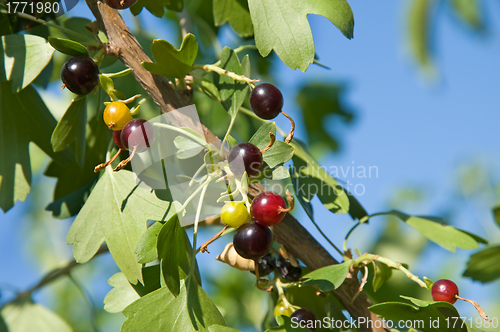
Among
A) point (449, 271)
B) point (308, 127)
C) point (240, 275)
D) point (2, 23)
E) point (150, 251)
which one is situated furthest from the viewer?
point (449, 271)

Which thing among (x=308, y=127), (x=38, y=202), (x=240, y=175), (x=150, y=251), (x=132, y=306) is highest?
(x=240, y=175)

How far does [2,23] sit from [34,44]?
7.2 inches

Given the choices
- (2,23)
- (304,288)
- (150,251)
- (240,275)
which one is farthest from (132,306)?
(240,275)

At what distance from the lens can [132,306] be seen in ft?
2.34

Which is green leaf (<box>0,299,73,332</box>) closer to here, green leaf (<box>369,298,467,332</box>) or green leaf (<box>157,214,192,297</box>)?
green leaf (<box>157,214,192,297</box>)

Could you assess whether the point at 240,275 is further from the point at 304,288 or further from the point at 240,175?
the point at 240,175

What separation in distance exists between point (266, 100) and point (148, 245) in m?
0.32

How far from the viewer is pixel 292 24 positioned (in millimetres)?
770

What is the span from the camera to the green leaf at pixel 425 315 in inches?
27.2

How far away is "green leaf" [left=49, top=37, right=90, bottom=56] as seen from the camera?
0.70 metres

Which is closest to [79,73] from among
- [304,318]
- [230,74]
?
[230,74]

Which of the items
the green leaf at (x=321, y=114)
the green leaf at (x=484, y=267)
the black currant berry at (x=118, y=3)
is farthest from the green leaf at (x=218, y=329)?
the green leaf at (x=321, y=114)

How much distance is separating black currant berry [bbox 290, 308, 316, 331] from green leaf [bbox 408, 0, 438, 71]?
7.44 m

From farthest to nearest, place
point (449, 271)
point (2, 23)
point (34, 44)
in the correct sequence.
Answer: point (449, 271) → point (2, 23) → point (34, 44)
